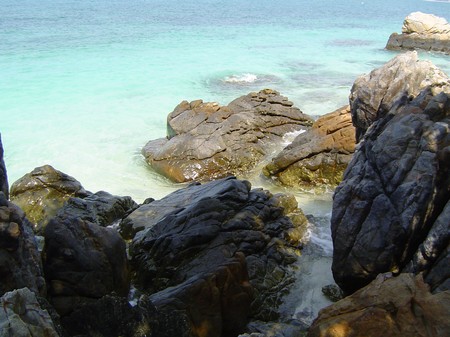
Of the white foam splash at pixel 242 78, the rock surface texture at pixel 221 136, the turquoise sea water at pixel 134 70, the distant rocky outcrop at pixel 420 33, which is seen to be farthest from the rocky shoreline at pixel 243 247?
the distant rocky outcrop at pixel 420 33

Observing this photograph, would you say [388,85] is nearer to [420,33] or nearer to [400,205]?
[400,205]

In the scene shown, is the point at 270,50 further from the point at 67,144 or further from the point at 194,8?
the point at 194,8

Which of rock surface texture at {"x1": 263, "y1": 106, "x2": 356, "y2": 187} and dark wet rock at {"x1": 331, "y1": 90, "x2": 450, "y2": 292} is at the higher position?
dark wet rock at {"x1": 331, "y1": 90, "x2": 450, "y2": 292}

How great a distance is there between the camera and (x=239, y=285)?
6676mm

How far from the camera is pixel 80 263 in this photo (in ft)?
21.9

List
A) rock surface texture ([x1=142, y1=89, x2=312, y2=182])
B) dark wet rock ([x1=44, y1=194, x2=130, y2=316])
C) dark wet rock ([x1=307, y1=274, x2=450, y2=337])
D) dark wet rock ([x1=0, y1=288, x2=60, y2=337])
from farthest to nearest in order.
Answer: rock surface texture ([x1=142, y1=89, x2=312, y2=182]), dark wet rock ([x1=44, y1=194, x2=130, y2=316]), dark wet rock ([x1=307, y1=274, x2=450, y2=337]), dark wet rock ([x1=0, y1=288, x2=60, y2=337])

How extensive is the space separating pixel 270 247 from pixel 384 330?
4.40 metres

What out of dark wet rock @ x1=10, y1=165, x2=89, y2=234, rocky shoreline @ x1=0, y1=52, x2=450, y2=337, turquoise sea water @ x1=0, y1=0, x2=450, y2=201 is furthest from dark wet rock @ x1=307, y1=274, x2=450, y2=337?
turquoise sea water @ x1=0, y1=0, x2=450, y2=201

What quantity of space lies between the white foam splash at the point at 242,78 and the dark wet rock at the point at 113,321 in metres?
22.8

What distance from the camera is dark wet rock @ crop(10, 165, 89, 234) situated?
10609mm

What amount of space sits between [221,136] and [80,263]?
29.6ft

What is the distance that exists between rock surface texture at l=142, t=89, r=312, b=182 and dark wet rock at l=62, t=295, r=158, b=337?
30.1ft

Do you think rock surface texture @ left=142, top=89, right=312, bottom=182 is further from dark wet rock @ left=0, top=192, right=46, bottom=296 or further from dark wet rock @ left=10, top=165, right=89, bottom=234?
dark wet rock @ left=0, top=192, right=46, bottom=296

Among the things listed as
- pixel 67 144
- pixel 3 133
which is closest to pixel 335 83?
pixel 67 144
